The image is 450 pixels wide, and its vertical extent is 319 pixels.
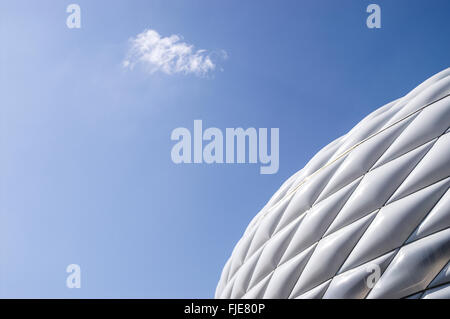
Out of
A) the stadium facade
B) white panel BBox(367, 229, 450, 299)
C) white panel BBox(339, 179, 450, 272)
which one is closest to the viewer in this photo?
white panel BBox(367, 229, 450, 299)

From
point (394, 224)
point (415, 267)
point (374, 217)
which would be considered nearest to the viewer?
point (415, 267)

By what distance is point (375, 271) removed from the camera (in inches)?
254

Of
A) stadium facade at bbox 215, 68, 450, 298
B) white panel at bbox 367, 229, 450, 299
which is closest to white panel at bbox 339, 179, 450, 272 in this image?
stadium facade at bbox 215, 68, 450, 298

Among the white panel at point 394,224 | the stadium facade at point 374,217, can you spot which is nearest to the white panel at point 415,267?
the stadium facade at point 374,217

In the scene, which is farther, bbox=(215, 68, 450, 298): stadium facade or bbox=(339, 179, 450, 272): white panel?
bbox=(339, 179, 450, 272): white panel

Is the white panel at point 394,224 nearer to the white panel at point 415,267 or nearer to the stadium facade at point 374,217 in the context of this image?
the stadium facade at point 374,217

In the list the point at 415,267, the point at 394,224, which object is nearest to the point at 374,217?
the point at 394,224

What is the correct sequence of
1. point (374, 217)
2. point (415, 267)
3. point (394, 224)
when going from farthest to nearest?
point (374, 217) → point (394, 224) → point (415, 267)

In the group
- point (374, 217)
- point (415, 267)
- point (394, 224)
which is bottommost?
point (415, 267)

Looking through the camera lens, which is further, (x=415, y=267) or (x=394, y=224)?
(x=394, y=224)

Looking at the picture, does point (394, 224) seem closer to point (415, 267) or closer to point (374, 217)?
point (374, 217)

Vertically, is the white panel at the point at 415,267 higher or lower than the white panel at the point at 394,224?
lower

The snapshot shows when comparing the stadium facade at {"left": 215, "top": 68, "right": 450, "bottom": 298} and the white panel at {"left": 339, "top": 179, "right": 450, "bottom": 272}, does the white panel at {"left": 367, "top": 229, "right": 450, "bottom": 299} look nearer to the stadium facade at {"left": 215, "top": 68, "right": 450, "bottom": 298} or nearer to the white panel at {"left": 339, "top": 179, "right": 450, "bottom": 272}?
the stadium facade at {"left": 215, "top": 68, "right": 450, "bottom": 298}
